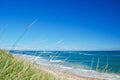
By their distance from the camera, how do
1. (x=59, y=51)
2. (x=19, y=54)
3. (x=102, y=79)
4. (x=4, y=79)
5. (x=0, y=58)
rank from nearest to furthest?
(x=4, y=79)
(x=0, y=58)
(x=59, y=51)
(x=19, y=54)
(x=102, y=79)

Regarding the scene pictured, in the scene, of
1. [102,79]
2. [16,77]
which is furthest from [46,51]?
[102,79]

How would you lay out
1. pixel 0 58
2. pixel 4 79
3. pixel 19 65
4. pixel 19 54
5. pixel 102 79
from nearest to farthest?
pixel 4 79
pixel 0 58
pixel 19 65
pixel 19 54
pixel 102 79

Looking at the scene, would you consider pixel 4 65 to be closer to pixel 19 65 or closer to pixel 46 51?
pixel 19 65

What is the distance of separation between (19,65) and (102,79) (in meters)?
21.7

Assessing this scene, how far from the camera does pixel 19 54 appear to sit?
402 centimetres

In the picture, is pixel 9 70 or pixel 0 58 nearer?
pixel 9 70

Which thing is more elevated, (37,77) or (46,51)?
(46,51)

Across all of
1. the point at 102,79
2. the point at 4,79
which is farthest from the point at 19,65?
the point at 102,79

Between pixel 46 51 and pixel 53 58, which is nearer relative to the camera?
pixel 46 51

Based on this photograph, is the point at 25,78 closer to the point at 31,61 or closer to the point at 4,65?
Answer: the point at 4,65

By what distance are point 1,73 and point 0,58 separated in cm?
49

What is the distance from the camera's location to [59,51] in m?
3.37

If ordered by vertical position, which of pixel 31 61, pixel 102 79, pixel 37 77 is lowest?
pixel 102 79

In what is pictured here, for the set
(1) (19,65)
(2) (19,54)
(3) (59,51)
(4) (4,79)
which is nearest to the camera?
(4) (4,79)
